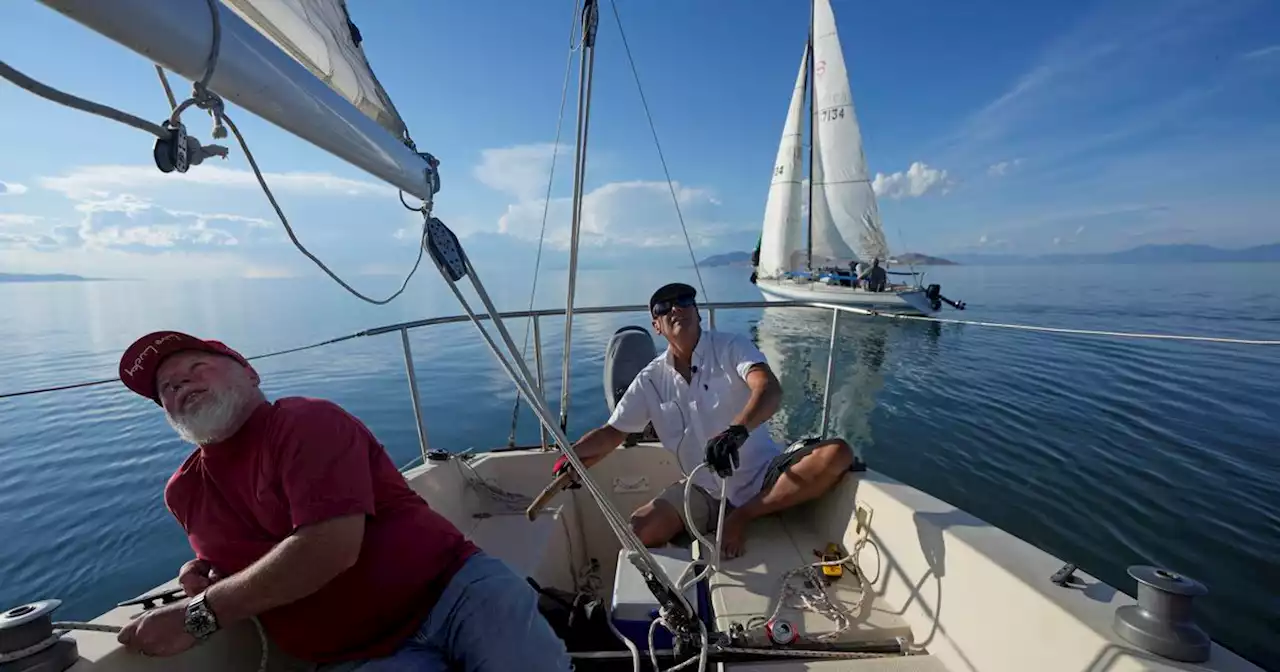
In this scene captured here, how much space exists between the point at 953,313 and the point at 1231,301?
433 inches

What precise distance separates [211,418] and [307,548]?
0.39m

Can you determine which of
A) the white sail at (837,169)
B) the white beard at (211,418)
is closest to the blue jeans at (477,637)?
the white beard at (211,418)

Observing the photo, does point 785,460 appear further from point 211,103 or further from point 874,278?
point 874,278

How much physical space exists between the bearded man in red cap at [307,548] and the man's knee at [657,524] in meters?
1.00

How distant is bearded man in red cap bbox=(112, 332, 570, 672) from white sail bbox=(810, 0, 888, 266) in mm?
25839

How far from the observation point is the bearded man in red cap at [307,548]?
117cm

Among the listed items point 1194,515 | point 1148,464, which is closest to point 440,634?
point 1194,515

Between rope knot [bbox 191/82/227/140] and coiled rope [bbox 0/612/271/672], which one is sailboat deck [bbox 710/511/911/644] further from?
rope knot [bbox 191/82/227/140]

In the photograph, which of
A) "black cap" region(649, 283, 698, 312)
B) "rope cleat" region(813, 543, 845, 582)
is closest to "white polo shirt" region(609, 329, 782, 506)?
"black cap" region(649, 283, 698, 312)

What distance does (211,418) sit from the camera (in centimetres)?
125

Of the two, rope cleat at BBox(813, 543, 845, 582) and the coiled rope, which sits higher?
the coiled rope

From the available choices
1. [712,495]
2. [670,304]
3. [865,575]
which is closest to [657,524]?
[712,495]

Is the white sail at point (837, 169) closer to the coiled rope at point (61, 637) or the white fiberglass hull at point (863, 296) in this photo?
the white fiberglass hull at point (863, 296)

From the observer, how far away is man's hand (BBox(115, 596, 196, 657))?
119 cm
